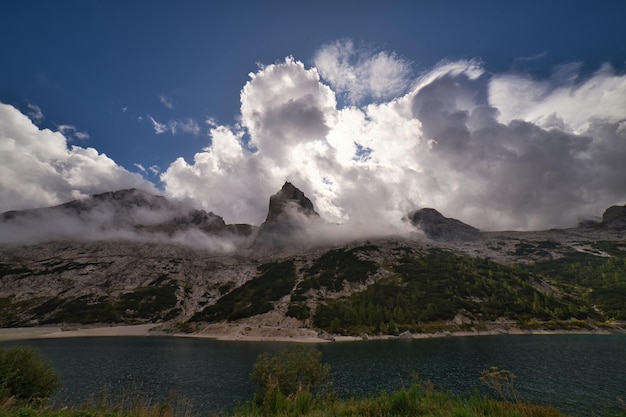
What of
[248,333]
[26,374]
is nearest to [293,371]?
[26,374]

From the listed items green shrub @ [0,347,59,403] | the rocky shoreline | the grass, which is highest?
the grass

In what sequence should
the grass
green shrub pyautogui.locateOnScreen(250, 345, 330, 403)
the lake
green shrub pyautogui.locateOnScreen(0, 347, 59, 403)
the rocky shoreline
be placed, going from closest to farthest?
the grass, green shrub pyautogui.locateOnScreen(0, 347, 59, 403), green shrub pyautogui.locateOnScreen(250, 345, 330, 403), the lake, the rocky shoreline

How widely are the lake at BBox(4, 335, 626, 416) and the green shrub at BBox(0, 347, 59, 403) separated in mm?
5061

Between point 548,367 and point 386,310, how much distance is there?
332 feet

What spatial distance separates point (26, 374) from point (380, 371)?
2530 inches

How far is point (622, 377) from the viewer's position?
203 ft

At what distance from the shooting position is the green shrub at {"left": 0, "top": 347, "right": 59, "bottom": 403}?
→ 29094 millimetres

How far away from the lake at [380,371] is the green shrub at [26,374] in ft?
16.6

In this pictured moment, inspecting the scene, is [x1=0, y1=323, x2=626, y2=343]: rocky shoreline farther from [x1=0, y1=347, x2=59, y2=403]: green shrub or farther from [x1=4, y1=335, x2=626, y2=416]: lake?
[x1=0, y1=347, x2=59, y2=403]: green shrub

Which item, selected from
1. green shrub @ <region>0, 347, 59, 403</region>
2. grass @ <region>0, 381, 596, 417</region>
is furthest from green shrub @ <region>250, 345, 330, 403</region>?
green shrub @ <region>0, 347, 59, 403</region>

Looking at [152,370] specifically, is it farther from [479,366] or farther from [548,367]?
[548,367]

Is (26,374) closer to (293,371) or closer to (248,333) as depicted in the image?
(293,371)

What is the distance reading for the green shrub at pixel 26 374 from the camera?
29094 millimetres

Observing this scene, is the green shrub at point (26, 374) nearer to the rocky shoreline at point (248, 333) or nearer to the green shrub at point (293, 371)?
the green shrub at point (293, 371)
